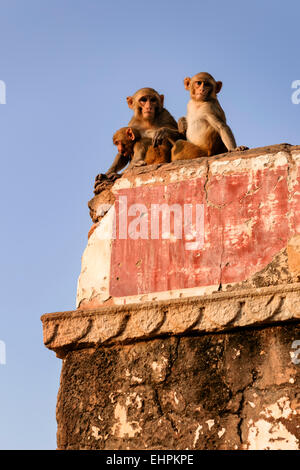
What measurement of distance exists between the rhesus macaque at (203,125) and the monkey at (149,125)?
15cm

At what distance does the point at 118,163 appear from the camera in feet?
21.7

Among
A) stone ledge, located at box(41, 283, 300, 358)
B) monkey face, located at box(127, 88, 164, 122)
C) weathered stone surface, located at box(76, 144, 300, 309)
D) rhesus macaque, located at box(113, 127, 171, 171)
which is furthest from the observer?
monkey face, located at box(127, 88, 164, 122)

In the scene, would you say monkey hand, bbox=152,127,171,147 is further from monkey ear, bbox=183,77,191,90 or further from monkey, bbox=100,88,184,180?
monkey ear, bbox=183,77,191,90

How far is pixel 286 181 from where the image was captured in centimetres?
524

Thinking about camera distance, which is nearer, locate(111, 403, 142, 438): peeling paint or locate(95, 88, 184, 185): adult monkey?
locate(111, 403, 142, 438): peeling paint

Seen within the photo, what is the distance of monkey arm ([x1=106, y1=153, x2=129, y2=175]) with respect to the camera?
6.58 meters

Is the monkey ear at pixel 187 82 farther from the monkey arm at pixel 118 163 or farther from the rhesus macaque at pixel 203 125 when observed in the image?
the monkey arm at pixel 118 163

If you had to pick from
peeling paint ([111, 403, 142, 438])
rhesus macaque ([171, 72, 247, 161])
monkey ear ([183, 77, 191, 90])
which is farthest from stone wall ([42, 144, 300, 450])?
monkey ear ([183, 77, 191, 90])

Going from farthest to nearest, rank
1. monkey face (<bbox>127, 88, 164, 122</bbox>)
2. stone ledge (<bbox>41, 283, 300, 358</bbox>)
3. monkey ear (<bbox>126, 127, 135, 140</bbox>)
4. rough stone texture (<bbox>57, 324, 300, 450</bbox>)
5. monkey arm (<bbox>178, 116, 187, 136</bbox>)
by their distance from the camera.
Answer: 1. monkey face (<bbox>127, 88, 164, 122</bbox>)
2. monkey ear (<bbox>126, 127, 135, 140</bbox>)
3. monkey arm (<bbox>178, 116, 187, 136</bbox>)
4. stone ledge (<bbox>41, 283, 300, 358</bbox>)
5. rough stone texture (<bbox>57, 324, 300, 450</bbox>)

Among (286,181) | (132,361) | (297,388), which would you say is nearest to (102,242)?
(132,361)

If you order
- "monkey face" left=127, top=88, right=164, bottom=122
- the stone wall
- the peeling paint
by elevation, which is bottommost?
the peeling paint

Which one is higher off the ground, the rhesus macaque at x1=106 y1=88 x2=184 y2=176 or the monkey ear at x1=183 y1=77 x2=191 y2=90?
the monkey ear at x1=183 y1=77 x2=191 y2=90
